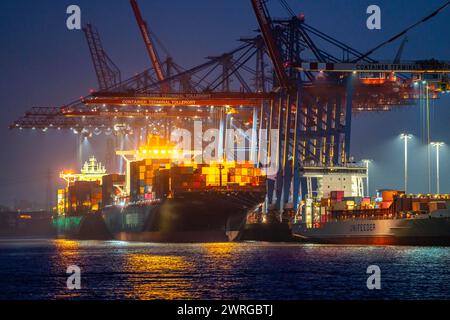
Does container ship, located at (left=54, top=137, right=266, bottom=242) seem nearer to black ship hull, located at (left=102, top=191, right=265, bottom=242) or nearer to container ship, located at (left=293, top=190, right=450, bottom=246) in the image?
black ship hull, located at (left=102, top=191, right=265, bottom=242)

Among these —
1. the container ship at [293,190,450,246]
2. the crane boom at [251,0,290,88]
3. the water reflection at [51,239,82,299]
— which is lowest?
the water reflection at [51,239,82,299]

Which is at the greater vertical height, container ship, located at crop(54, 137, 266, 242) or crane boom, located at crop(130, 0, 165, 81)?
crane boom, located at crop(130, 0, 165, 81)

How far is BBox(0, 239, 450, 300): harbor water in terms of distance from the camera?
44.2 metres

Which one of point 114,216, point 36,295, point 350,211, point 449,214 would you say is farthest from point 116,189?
point 36,295

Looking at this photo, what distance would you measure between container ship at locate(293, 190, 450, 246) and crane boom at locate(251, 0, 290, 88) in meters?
13.9

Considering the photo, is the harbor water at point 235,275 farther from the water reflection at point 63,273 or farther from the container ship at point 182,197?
the container ship at point 182,197

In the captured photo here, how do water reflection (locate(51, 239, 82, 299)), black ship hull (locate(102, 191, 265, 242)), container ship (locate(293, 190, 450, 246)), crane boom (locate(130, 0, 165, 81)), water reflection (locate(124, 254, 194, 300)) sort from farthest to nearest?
crane boom (locate(130, 0, 165, 81))
black ship hull (locate(102, 191, 265, 242))
container ship (locate(293, 190, 450, 246))
water reflection (locate(51, 239, 82, 299))
water reflection (locate(124, 254, 194, 300))

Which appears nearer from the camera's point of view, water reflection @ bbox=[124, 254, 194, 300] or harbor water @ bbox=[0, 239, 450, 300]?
water reflection @ bbox=[124, 254, 194, 300]

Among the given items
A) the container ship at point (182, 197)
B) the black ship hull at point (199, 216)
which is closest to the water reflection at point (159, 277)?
the black ship hull at point (199, 216)

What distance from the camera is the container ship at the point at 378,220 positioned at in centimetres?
7506

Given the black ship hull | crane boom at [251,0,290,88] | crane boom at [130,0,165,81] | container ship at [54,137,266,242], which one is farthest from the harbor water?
crane boom at [130,0,165,81]

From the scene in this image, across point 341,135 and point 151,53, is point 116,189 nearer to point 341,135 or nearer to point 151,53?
point 151,53

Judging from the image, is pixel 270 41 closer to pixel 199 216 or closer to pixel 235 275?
pixel 199 216

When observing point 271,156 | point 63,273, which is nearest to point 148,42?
point 271,156
